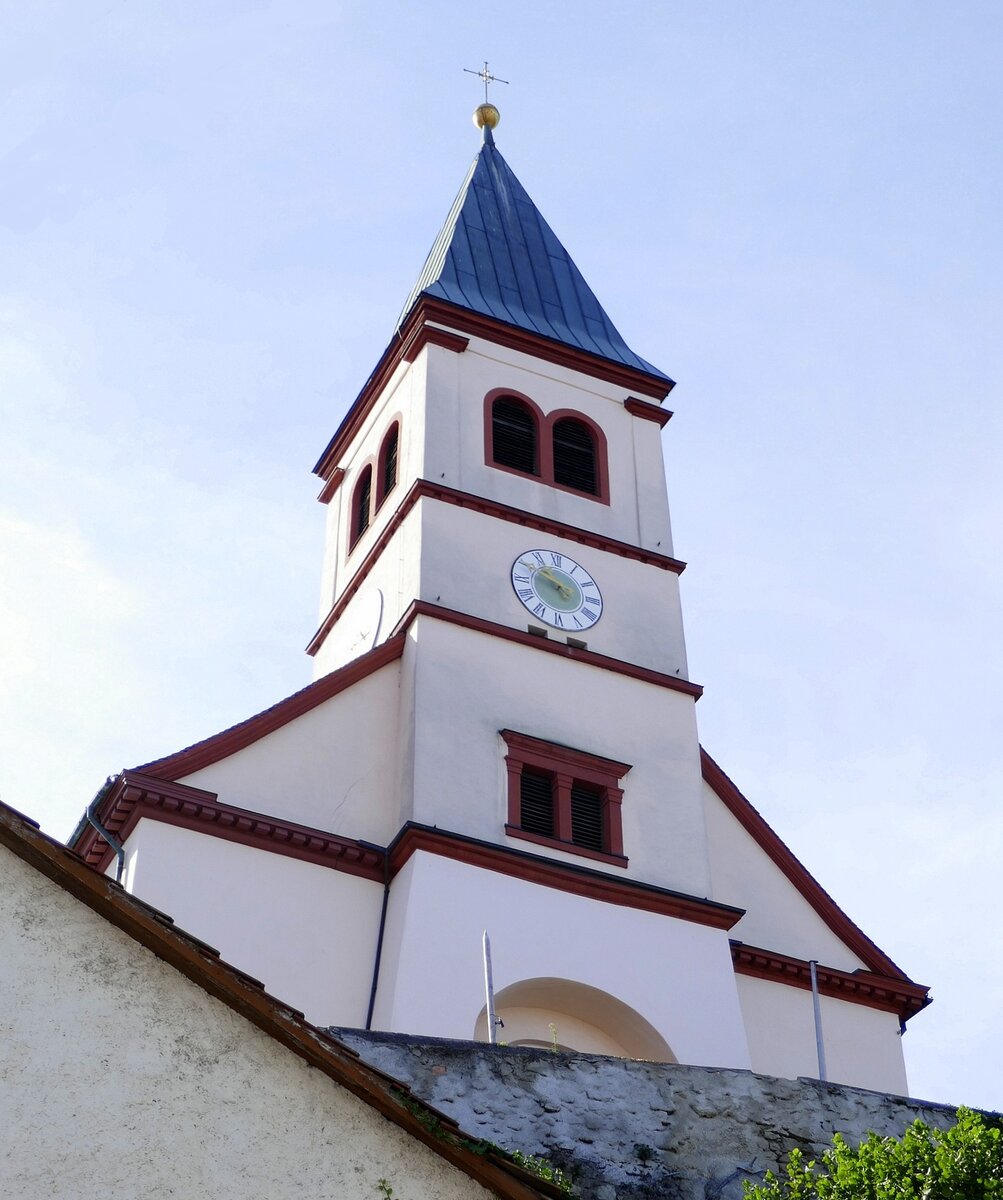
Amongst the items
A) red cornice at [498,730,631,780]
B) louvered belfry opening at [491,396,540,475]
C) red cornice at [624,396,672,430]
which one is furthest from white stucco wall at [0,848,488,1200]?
red cornice at [624,396,672,430]

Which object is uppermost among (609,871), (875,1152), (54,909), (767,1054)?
(609,871)

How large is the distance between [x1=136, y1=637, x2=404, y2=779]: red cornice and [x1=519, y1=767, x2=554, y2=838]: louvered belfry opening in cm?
231

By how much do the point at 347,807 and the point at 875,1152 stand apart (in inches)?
→ 498

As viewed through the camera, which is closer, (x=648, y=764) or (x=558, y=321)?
(x=648, y=764)

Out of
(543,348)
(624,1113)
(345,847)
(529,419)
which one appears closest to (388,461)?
(529,419)

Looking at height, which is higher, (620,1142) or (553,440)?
(553,440)

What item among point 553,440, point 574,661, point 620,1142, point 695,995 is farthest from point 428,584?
point 620,1142

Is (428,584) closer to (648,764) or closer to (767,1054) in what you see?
(648,764)

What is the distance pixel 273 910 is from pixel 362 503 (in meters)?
9.39

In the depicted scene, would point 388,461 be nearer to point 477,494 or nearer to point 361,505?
point 361,505

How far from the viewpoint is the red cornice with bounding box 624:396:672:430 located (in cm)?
2886

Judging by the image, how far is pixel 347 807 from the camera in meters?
22.3

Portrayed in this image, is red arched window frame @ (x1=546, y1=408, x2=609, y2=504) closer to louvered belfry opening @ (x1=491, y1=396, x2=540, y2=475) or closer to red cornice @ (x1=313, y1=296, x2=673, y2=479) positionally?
louvered belfry opening @ (x1=491, y1=396, x2=540, y2=475)

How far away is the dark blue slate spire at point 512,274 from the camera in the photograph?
2914 cm
